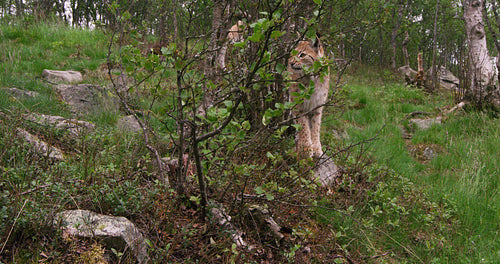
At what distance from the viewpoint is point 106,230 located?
2133 millimetres

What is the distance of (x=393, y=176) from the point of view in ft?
13.6

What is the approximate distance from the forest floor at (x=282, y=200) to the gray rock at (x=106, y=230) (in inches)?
2.4

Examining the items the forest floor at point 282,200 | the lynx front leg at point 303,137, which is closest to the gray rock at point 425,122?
the forest floor at point 282,200

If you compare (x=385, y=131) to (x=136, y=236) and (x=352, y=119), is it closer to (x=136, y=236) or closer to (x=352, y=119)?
(x=352, y=119)

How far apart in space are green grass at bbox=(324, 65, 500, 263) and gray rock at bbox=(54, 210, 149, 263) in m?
→ 2.20

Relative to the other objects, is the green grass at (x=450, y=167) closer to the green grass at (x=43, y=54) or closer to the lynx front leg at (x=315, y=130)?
the lynx front leg at (x=315, y=130)

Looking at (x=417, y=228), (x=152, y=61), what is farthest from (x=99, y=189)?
(x=417, y=228)

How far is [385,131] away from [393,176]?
1806 mm

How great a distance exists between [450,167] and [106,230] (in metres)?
4.48

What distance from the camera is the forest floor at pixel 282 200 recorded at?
2199 mm

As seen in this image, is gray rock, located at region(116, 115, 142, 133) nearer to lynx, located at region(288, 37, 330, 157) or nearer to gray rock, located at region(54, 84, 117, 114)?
gray rock, located at region(54, 84, 117, 114)

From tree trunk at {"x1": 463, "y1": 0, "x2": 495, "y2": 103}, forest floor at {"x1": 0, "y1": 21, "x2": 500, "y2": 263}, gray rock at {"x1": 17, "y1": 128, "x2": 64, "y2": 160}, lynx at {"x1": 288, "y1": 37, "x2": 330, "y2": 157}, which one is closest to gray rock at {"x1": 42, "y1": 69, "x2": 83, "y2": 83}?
forest floor at {"x1": 0, "y1": 21, "x2": 500, "y2": 263}

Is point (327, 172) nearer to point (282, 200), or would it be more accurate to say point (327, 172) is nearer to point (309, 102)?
point (309, 102)

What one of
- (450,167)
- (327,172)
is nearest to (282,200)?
(327,172)
